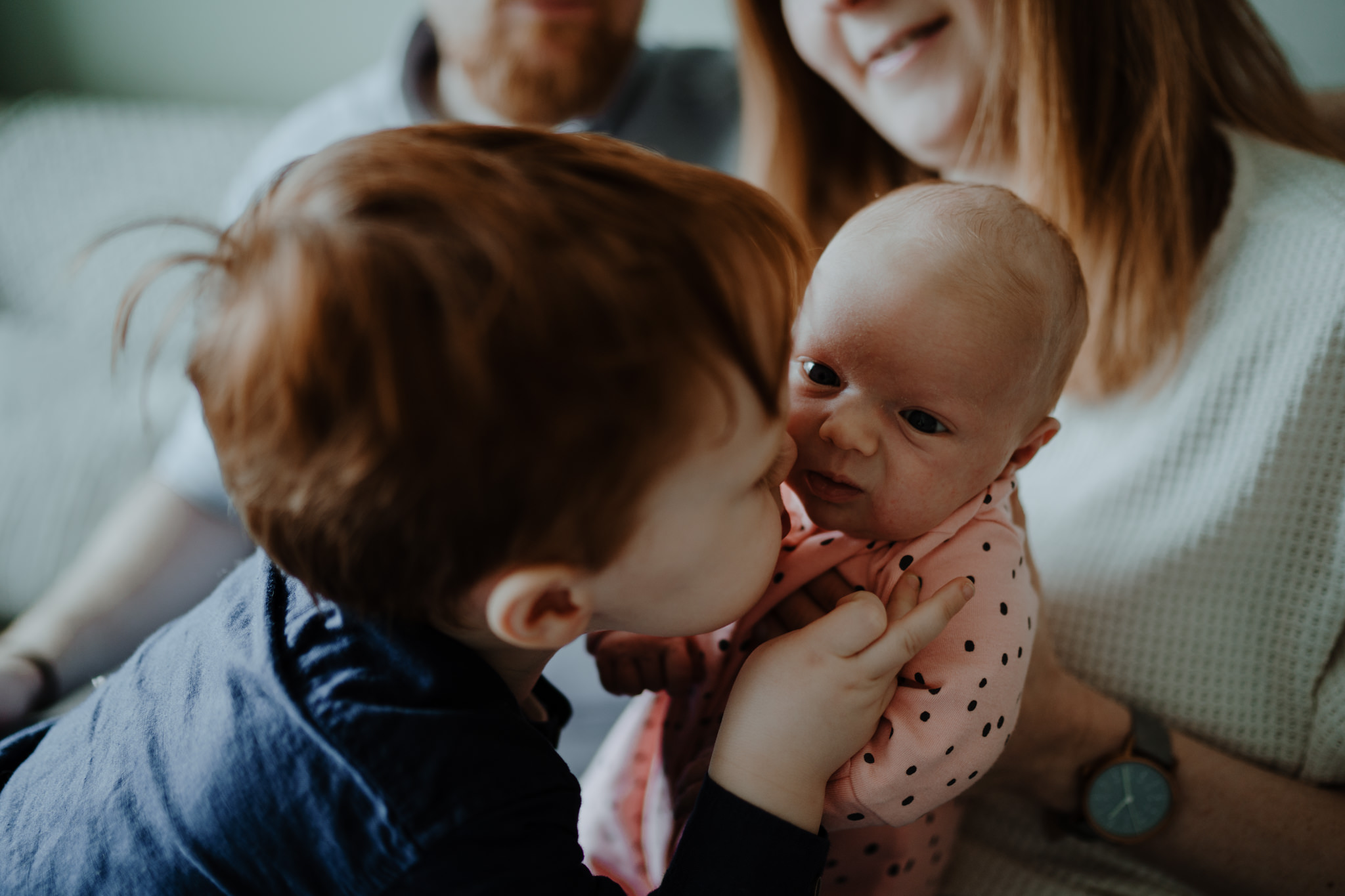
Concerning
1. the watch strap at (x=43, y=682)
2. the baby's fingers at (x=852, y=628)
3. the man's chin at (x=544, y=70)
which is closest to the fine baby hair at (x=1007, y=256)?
the baby's fingers at (x=852, y=628)

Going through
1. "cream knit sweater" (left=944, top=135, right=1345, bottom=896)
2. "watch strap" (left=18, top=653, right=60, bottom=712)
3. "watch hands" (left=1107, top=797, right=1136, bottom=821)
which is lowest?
"watch hands" (left=1107, top=797, right=1136, bottom=821)

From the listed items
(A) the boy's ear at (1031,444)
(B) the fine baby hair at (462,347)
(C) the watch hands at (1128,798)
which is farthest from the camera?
(C) the watch hands at (1128,798)

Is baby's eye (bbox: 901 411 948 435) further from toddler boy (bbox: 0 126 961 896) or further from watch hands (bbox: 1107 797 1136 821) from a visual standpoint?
watch hands (bbox: 1107 797 1136 821)

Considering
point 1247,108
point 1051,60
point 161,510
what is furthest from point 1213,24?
point 161,510

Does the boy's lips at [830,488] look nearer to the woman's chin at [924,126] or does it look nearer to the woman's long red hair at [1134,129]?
the woman's long red hair at [1134,129]

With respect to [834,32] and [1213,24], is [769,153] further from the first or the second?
[1213,24]

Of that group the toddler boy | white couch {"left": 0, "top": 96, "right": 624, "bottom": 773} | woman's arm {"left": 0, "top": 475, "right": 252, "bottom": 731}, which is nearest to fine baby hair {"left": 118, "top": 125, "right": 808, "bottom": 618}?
the toddler boy

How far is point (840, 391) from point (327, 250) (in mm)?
400

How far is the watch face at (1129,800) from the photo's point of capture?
82 cm

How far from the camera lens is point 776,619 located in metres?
0.75

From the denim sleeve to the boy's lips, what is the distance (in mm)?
236

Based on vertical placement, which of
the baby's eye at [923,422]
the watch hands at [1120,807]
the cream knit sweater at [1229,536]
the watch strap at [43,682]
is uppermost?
the baby's eye at [923,422]

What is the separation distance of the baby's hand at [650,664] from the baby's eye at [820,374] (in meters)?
0.26

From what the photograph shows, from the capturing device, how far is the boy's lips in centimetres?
68
